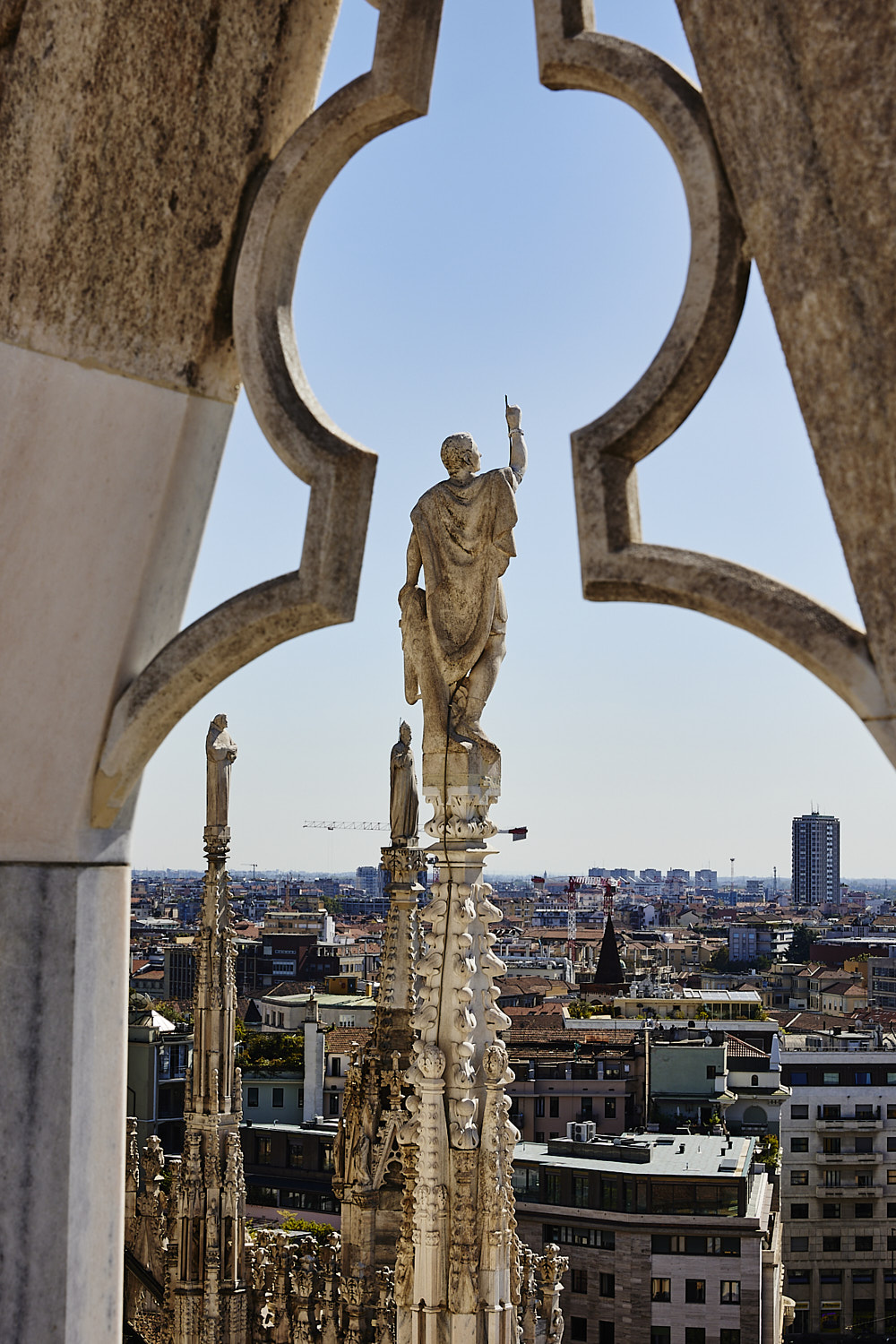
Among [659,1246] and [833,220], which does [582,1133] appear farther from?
[833,220]

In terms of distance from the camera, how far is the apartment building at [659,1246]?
2791cm

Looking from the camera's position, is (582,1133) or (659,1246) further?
(582,1133)

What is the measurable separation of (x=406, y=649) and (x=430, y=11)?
1213 mm

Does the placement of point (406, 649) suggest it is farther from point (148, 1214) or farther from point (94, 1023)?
point (148, 1214)

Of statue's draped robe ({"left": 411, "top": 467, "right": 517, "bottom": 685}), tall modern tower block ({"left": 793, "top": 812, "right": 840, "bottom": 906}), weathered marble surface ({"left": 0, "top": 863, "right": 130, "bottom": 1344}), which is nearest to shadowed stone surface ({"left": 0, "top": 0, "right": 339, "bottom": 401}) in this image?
statue's draped robe ({"left": 411, "top": 467, "right": 517, "bottom": 685})

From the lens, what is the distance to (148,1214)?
32.9ft

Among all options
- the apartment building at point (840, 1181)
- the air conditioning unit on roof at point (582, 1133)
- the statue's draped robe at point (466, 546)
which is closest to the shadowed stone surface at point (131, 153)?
the statue's draped robe at point (466, 546)

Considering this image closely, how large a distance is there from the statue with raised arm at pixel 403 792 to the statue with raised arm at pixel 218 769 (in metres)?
0.88

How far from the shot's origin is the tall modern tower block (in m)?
170

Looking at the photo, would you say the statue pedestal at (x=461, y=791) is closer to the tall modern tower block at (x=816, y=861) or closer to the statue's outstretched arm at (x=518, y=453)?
the statue's outstretched arm at (x=518, y=453)

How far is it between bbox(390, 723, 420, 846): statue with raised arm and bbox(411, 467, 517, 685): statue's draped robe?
5187mm

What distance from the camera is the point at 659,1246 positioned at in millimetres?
28172

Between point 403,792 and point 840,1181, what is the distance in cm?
3680

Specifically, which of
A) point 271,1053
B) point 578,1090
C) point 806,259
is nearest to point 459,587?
point 806,259
